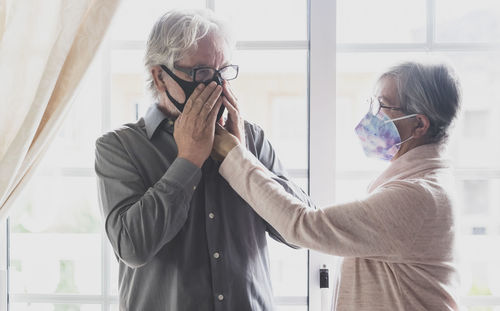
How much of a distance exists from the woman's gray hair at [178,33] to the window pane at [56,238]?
28.1 inches

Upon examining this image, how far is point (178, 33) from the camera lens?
4.13 ft

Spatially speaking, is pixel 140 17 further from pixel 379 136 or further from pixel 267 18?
pixel 379 136

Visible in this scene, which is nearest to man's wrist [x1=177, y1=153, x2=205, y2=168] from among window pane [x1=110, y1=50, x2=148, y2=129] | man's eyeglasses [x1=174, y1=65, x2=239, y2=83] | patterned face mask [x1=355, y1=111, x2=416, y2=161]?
man's eyeglasses [x1=174, y1=65, x2=239, y2=83]

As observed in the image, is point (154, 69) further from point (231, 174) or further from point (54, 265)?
point (54, 265)

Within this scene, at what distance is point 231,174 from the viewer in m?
1.26

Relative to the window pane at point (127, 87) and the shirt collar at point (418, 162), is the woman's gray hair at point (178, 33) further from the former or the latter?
the shirt collar at point (418, 162)

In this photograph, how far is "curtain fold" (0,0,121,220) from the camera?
148 cm

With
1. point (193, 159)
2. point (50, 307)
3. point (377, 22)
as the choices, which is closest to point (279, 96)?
point (377, 22)

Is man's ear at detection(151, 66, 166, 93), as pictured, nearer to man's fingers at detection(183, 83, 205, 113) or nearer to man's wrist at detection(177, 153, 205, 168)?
man's fingers at detection(183, 83, 205, 113)

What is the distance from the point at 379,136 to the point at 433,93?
0.60 ft

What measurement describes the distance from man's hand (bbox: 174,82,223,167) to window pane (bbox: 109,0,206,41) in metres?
0.64

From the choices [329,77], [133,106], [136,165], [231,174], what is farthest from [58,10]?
[329,77]

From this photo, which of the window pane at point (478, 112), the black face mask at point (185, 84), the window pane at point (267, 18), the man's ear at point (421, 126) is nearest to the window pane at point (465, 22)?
the window pane at point (478, 112)

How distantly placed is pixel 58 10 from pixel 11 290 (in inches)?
41.8
